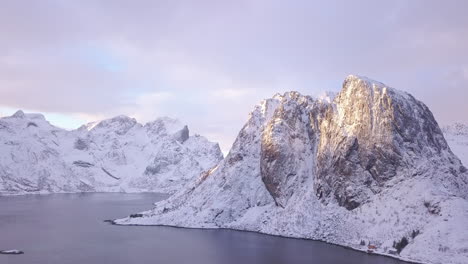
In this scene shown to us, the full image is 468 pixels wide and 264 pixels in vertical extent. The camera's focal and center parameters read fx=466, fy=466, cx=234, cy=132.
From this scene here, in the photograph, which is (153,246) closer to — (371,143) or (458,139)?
(371,143)

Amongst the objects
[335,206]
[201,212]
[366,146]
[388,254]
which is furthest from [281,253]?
[201,212]

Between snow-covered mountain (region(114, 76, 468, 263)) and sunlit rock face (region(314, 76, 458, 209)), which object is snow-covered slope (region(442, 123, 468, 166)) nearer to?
sunlit rock face (region(314, 76, 458, 209))

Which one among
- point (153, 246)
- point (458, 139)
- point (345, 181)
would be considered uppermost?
point (458, 139)

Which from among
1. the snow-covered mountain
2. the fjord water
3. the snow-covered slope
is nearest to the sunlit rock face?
the snow-covered mountain

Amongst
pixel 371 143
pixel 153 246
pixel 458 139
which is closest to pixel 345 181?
pixel 371 143

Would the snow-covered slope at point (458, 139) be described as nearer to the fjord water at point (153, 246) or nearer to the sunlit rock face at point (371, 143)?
the sunlit rock face at point (371, 143)
